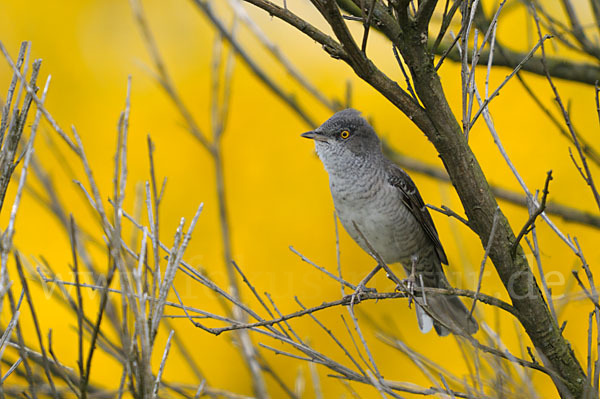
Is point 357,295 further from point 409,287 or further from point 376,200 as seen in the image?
point 376,200

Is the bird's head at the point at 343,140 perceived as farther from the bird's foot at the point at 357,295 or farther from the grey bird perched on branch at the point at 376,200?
the bird's foot at the point at 357,295

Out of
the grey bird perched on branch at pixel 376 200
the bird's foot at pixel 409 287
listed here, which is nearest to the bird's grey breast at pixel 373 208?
the grey bird perched on branch at pixel 376 200

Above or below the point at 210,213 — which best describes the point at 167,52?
above

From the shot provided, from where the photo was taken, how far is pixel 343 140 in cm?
451

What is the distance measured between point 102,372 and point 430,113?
6.63 m

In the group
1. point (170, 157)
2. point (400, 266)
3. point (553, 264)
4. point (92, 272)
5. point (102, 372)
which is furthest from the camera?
point (170, 157)

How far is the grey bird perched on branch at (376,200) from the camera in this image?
14.0ft

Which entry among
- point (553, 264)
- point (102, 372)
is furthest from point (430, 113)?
point (102, 372)

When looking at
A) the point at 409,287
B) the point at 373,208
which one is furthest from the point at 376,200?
the point at 409,287

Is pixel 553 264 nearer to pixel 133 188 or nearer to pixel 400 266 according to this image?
pixel 400 266

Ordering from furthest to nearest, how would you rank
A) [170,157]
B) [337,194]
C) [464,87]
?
[170,157]
[337,194]
[464,87]

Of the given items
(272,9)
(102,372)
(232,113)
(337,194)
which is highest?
(232,113)

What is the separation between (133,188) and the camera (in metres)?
8.04

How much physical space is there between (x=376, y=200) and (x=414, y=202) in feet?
1.07
